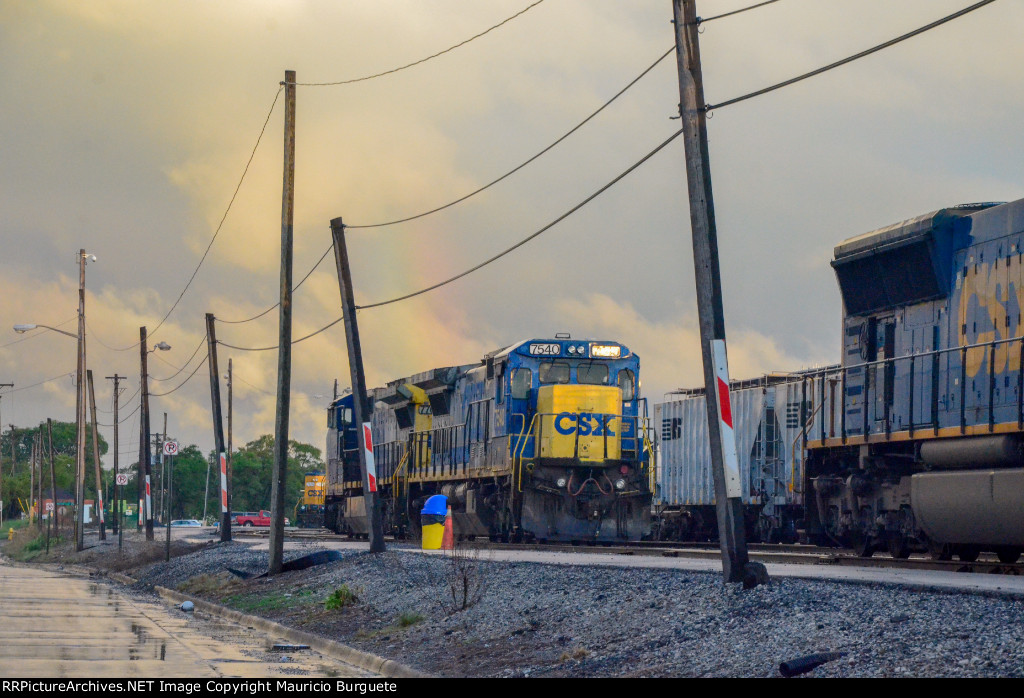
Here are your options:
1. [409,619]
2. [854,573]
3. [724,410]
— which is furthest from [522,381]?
[724,410]

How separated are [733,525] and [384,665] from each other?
13.2 feet

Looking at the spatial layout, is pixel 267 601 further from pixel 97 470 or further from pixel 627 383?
pixel 97 470

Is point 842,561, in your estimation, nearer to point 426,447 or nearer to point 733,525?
point 733,525

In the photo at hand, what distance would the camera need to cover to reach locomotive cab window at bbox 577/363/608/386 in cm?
3098

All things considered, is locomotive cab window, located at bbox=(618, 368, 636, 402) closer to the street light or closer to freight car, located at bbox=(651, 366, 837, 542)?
freight car, located at bbox=(651, 366, 837, 542)

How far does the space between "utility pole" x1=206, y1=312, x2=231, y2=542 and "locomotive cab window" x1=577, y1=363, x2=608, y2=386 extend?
40.3 feet

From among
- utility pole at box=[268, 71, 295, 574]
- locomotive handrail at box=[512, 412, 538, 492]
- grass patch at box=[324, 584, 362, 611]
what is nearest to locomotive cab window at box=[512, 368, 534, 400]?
locomotive handrail at box=[512, 412, 538, 492]

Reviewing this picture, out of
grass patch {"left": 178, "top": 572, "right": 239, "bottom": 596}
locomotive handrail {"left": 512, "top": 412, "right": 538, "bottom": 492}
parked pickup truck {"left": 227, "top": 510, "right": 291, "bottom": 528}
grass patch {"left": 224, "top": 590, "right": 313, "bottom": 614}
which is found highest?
locomotive handrail {"left": 512, "top": 412, "right": 538, "bottom": 492}

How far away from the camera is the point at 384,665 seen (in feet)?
42.2

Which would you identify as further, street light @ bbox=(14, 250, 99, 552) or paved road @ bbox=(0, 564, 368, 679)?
street light @ bbox=(14, 250, 99, 552)

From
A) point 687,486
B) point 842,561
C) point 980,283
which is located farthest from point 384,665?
point 687,486

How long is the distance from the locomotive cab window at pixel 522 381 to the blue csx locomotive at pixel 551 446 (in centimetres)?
2

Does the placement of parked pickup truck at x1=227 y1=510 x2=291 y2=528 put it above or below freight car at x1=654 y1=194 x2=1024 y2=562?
below

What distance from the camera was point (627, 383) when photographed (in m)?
31.3
